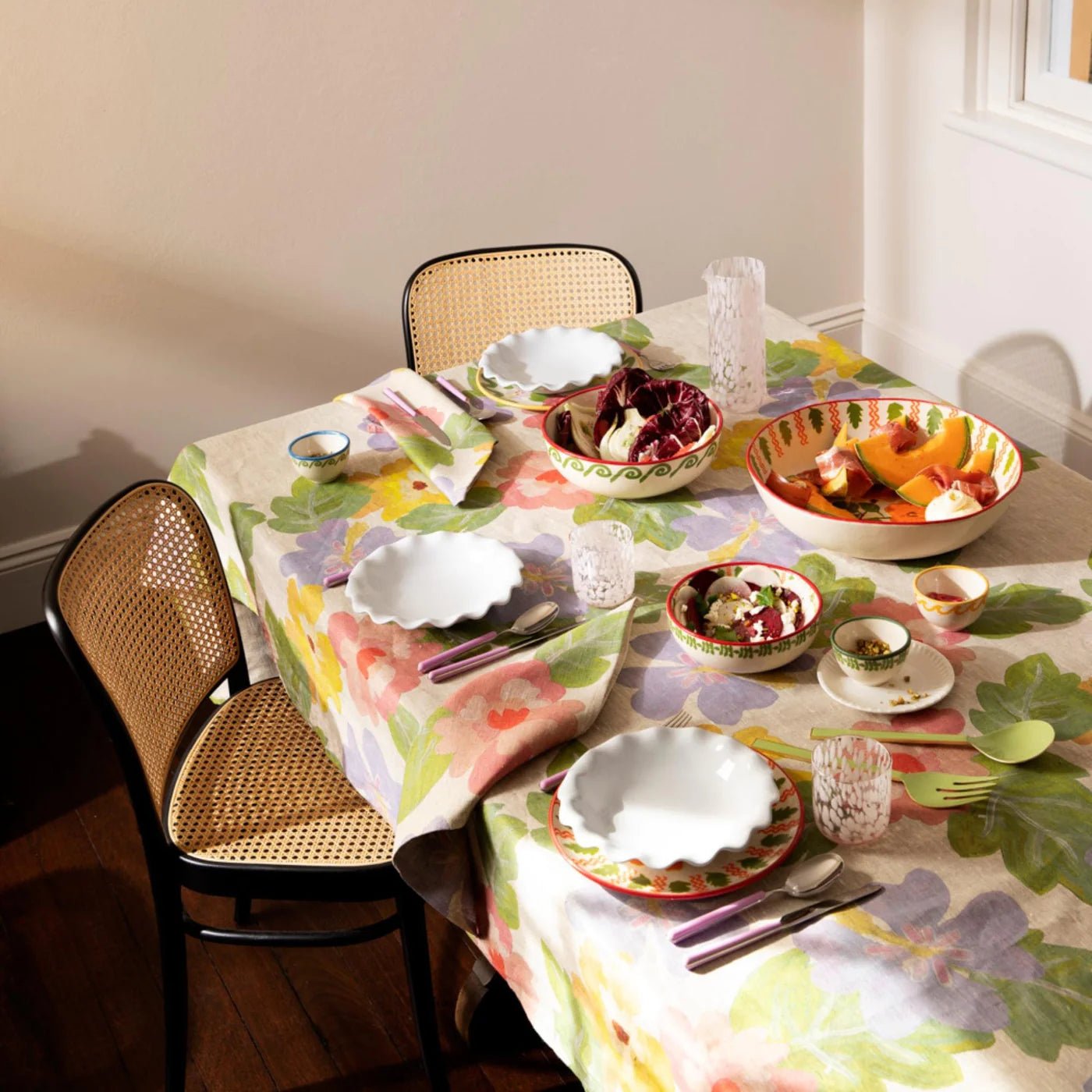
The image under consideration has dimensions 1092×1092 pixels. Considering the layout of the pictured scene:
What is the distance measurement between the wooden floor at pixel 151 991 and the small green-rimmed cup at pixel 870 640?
0.84 meters

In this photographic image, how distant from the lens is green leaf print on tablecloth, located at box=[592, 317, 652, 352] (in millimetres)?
2100

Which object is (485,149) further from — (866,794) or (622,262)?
(866,794)

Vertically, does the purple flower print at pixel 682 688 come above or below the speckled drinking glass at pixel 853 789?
below

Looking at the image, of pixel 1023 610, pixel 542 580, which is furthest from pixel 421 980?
pixel 1023 610

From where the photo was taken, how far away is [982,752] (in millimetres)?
1188

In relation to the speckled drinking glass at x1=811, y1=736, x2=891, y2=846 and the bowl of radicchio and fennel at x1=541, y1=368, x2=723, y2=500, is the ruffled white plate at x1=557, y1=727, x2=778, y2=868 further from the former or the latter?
the bowl of radicchio and fennel at x1=541, y1=368, x2=723, y2=500

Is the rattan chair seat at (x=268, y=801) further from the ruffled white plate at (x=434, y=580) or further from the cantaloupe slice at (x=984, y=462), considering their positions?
the cantaloupe slice at (x=984, y=462)

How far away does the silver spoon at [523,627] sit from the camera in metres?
1.41

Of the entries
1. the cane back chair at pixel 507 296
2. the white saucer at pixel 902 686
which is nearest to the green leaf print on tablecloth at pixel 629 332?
the cane back chair at pixel 507 296

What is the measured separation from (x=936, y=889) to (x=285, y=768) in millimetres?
922

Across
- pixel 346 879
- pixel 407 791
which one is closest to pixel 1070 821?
pixel 407 791

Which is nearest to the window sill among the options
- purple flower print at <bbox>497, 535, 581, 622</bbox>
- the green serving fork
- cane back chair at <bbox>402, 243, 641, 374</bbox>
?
cane back chair at <bbox>402, 243, 641, 374</bbox>

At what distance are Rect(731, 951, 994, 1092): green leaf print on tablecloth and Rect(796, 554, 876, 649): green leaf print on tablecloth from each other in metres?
0.46

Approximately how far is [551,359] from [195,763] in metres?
0.83
